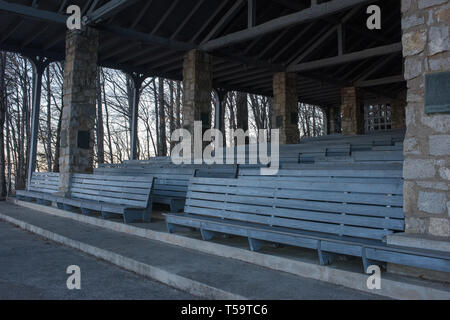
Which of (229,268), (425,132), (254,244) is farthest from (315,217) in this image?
(425,132)

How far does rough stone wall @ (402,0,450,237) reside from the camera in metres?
2.94

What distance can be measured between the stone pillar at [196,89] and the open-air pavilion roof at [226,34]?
394 millimetres

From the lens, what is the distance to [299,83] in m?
17.9

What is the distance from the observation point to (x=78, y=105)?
29.8ft

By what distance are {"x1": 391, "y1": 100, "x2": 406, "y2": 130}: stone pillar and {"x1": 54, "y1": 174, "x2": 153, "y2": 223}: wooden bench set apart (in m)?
17.0

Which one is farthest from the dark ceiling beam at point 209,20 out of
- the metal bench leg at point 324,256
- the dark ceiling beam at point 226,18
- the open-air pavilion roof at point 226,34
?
the metal bench leg at point 324,256

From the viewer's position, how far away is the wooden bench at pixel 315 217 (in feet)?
9.70

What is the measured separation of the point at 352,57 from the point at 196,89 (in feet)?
17.4

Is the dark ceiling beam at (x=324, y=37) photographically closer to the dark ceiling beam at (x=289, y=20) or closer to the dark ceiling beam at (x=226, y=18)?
the dark ceiling beam at (x=226, y=18)

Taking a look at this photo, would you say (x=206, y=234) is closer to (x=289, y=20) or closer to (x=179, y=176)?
(x=179, y=176)

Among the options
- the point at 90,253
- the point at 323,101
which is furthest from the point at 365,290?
the point at 323,101

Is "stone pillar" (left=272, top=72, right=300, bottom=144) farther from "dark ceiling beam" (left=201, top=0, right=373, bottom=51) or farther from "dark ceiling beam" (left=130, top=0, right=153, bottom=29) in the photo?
"dark ceiling beam" (left=130, top=0, right=153, bottom=29)
